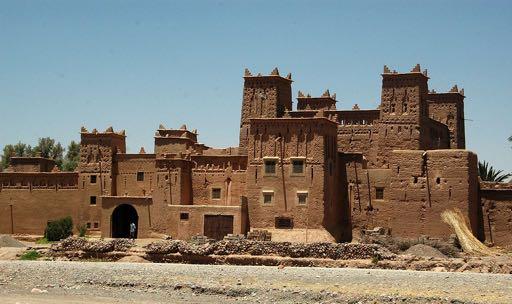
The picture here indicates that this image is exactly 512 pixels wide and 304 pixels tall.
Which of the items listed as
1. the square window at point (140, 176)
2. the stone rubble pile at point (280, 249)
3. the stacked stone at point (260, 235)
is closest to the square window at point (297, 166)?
the stacked stone at point (260, 235)

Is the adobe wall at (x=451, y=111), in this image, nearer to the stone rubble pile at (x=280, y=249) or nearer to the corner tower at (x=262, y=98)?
the corner tower at (x=262, y=98)

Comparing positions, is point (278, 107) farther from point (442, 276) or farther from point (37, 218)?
point (442, 276)

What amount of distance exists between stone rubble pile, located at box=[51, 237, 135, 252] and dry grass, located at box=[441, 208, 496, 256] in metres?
18.1

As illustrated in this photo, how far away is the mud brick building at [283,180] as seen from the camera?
5641 centimetres

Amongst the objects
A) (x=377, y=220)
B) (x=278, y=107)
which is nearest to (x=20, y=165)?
(x=278, y=107)

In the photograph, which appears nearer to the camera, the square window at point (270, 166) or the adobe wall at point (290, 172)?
the adobe wall at point (290, 172)

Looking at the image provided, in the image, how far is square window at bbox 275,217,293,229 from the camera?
57.5 metres

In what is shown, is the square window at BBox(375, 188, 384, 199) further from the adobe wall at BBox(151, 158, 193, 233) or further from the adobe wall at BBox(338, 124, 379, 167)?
the adobe wall at BBox(151, 158, 193, 233)

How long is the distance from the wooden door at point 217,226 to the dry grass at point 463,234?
1284 centimetres

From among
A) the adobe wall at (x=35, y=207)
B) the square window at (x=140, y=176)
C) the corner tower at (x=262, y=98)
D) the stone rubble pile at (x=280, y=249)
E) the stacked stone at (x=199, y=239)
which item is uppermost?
the corner tower at (x=262, y=98)

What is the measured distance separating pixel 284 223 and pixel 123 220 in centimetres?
1302

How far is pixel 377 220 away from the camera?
193ft

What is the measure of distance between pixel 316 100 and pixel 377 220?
15.0m

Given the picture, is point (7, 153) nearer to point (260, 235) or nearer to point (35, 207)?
point (35, 207)
